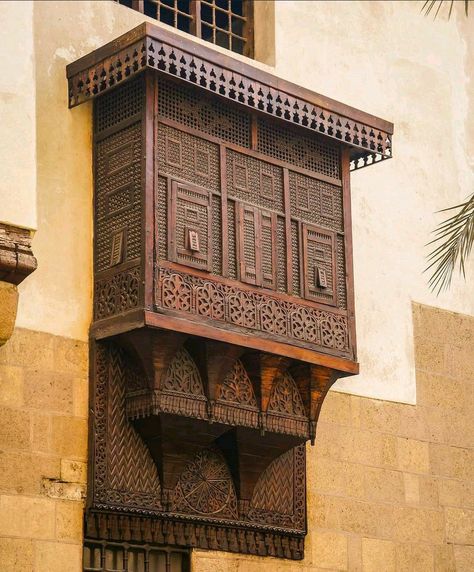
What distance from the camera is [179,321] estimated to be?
8828 millimetres

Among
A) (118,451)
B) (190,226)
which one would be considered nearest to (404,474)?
(118,451)

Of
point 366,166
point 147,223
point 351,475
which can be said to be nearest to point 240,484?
point 351,475

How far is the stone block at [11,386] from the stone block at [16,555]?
2.69 feet

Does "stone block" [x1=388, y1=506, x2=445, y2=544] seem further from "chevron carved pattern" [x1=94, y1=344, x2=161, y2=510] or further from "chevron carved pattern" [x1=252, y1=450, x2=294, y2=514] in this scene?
"chevron carved pattern" [x1=94, y1=344, x2=161, y2=510]

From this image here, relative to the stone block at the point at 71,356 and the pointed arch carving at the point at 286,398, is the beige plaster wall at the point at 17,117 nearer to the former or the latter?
the stone block at the point at 71,356

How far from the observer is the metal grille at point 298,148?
392 inches

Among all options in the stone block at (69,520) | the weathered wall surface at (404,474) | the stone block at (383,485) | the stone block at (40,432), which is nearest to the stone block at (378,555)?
the weathered wall surface at (404,474)

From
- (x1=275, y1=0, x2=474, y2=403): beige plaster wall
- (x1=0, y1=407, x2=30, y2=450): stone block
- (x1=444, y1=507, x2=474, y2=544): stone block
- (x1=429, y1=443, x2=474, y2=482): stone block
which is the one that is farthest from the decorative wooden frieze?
(x1=444, y1=507, x2=474, y2=544): stone block

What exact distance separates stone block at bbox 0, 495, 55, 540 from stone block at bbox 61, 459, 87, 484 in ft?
0.63

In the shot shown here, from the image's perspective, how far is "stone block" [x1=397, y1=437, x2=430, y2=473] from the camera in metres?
10.8

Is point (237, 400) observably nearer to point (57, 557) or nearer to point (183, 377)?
point (183, 377)

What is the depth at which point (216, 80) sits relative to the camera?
9.38 metres

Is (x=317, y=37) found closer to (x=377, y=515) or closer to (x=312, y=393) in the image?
(x=312, y=393)

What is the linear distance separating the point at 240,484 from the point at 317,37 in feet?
12.2
